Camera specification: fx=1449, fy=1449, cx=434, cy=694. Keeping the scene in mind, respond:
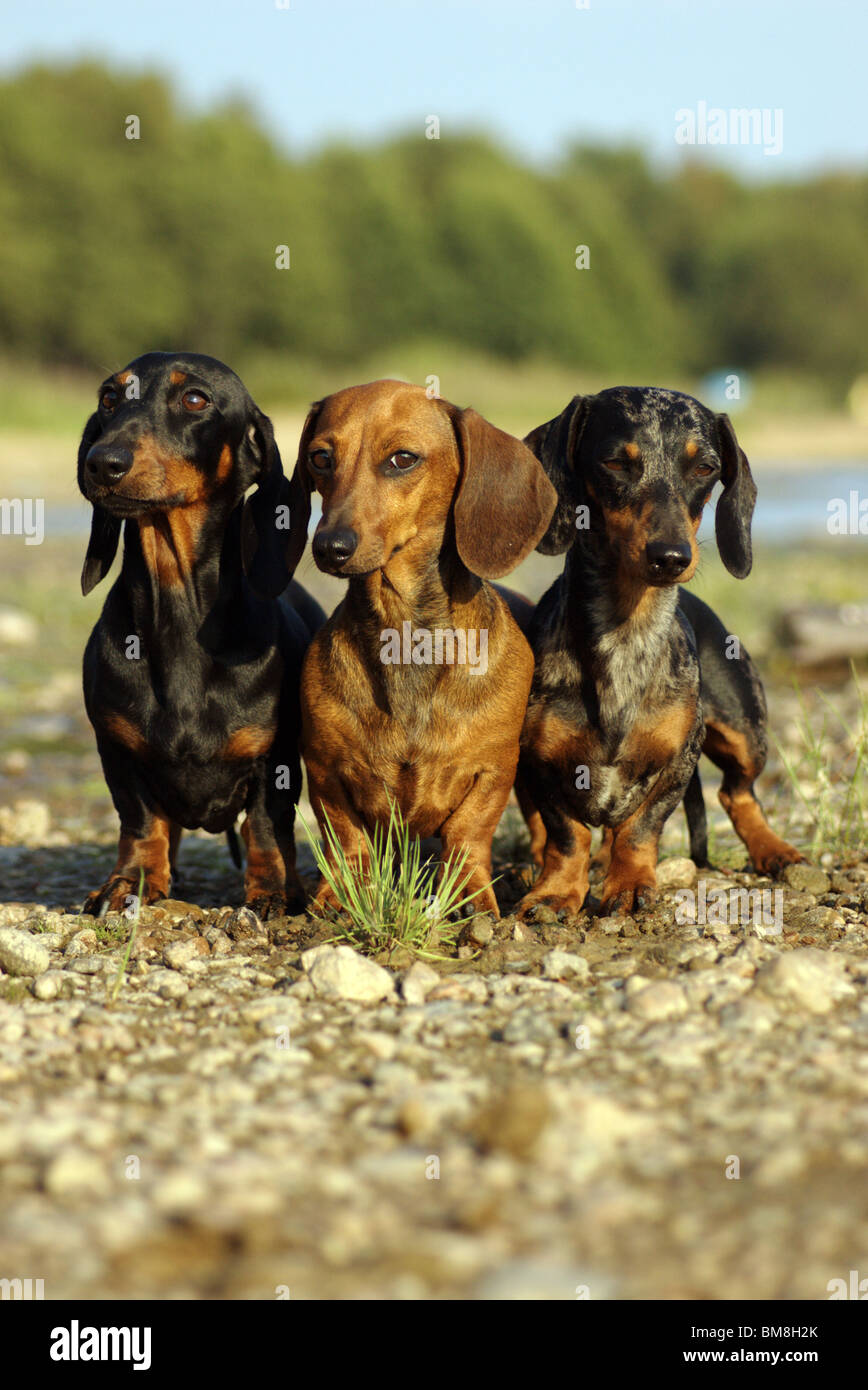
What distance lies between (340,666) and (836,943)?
160cm

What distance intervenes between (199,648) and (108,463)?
0.65 m

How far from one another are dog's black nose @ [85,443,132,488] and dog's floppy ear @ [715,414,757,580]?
1739mm

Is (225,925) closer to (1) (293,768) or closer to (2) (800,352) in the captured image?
(1) (293,768)

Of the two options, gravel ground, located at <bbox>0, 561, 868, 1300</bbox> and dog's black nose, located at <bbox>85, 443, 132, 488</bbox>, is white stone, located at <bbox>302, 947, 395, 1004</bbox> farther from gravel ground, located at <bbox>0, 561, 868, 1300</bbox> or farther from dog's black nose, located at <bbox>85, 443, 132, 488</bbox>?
dog's black nose, located at <bbox>85, 443, 132, 488</bbox>

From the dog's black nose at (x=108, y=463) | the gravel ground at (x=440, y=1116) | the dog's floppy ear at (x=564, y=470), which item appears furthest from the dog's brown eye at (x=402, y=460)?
the gravel ground at (x=440, y=1116)

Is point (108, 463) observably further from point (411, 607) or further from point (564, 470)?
point (564, 470)

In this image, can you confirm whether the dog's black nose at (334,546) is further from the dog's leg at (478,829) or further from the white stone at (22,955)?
the white stone at (22,955)

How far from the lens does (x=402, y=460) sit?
3.99 m

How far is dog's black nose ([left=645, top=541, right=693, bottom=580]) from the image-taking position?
12.3 ft

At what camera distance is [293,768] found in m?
4.51

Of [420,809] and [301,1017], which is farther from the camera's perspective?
[420,809]

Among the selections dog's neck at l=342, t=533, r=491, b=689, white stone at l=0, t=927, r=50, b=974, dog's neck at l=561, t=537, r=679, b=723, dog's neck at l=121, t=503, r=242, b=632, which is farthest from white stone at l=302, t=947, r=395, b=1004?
dog's neck at l=121, t=503, r=242, b=632
